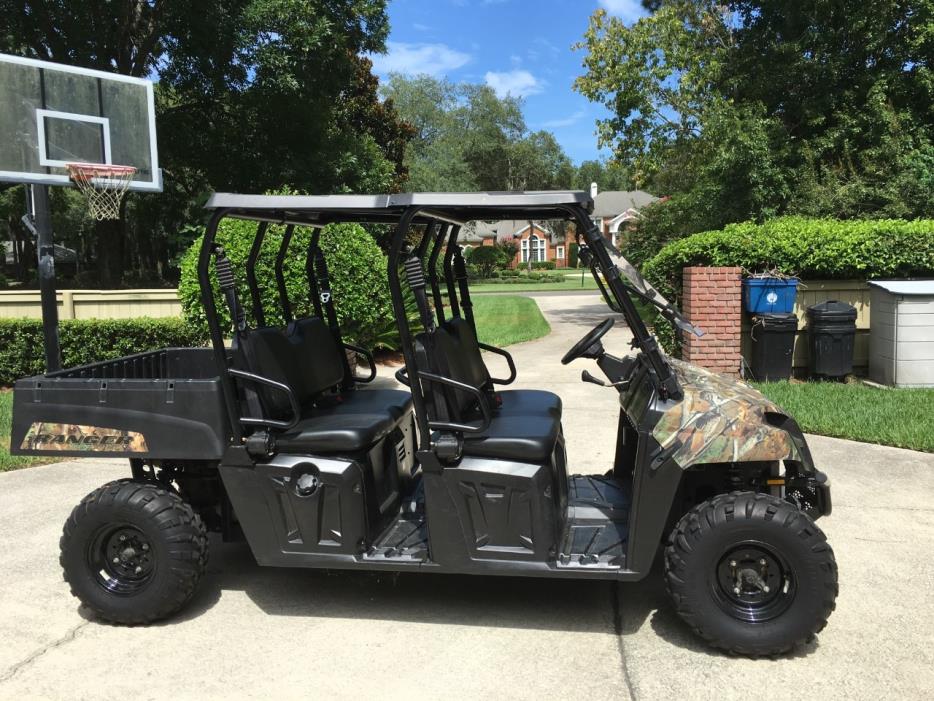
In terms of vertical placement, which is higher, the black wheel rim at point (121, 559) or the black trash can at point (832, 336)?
the black trash can at point (832, 336)

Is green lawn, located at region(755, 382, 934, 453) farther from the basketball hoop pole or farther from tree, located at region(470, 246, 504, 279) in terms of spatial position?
tree, located at region(470, 246, 504, 279)

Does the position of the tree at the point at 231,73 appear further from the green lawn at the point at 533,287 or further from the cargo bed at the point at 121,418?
the green lawn at the point at 533,287

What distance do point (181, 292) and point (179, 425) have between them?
220 inches

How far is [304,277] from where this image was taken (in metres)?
8.59

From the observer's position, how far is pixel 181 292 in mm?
8656

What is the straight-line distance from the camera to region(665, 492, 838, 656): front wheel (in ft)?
9.80

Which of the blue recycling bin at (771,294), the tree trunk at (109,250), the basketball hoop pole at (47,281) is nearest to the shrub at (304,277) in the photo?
the basketball hoop pole at (47,281)

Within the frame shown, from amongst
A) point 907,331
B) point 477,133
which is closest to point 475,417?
point 907,331

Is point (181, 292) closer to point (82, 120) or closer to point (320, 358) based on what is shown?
point (82, 120)

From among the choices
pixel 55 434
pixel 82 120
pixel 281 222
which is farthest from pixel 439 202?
pixel 82 120

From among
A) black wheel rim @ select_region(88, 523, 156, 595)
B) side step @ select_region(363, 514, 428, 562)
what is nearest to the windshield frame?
side step @ select_region(363, 514, 428, 562)

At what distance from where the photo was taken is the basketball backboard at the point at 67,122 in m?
7.00

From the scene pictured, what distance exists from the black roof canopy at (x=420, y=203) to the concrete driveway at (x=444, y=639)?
6.02ft

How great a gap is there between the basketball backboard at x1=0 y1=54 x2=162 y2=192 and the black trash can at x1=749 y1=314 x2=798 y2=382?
21.8 feet
